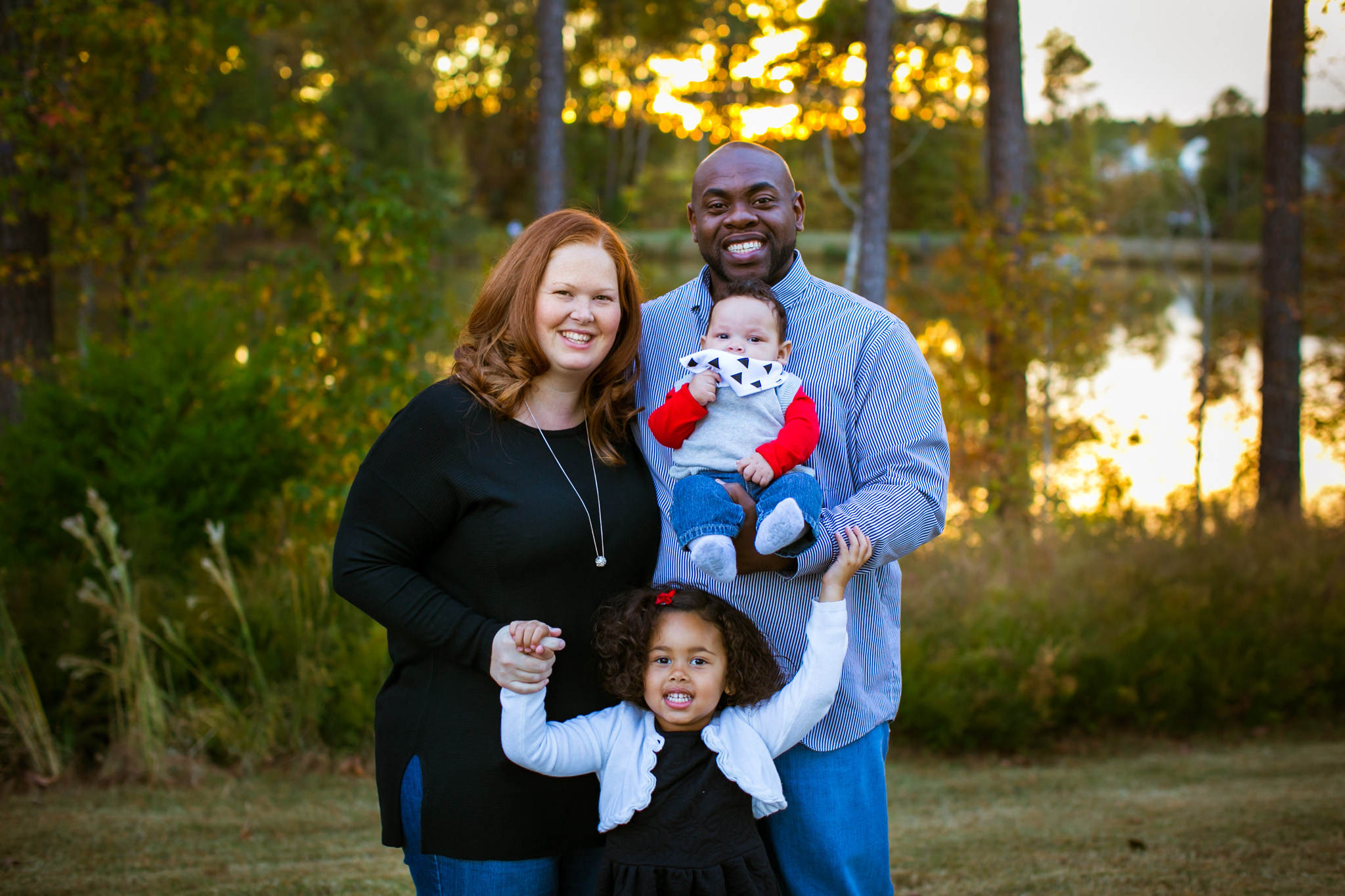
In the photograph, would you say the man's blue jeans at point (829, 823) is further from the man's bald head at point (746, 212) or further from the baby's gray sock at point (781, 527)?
the man's bald head at point (746, 212)

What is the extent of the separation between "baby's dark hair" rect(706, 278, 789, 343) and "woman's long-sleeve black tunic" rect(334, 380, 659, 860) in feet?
1.87

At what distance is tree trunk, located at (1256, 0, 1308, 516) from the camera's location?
7891mm

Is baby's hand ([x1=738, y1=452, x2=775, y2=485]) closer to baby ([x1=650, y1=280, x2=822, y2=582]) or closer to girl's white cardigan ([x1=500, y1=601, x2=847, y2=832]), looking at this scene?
baby ([x1=650, y1=280, x2=822, y2=582])

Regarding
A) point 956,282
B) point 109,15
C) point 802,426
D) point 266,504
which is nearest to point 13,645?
point 266,504

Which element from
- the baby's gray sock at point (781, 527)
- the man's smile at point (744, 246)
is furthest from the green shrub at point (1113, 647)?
the baby's gray sock at point (781, 527)

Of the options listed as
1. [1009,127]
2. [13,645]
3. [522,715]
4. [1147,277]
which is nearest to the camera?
[522,715]

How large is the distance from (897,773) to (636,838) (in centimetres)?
321

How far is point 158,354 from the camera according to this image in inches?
214

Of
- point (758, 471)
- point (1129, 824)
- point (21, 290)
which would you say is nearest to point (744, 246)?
point (758, 471)

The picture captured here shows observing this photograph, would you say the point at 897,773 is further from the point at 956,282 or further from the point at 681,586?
the point at 956,282

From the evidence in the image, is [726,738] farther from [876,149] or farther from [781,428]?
[876,149]

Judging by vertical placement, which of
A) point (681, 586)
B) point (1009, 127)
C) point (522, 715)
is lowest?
point (522, 715)

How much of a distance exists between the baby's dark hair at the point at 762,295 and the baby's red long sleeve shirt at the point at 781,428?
0.57 ft

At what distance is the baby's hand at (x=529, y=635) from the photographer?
1897 millimetres
